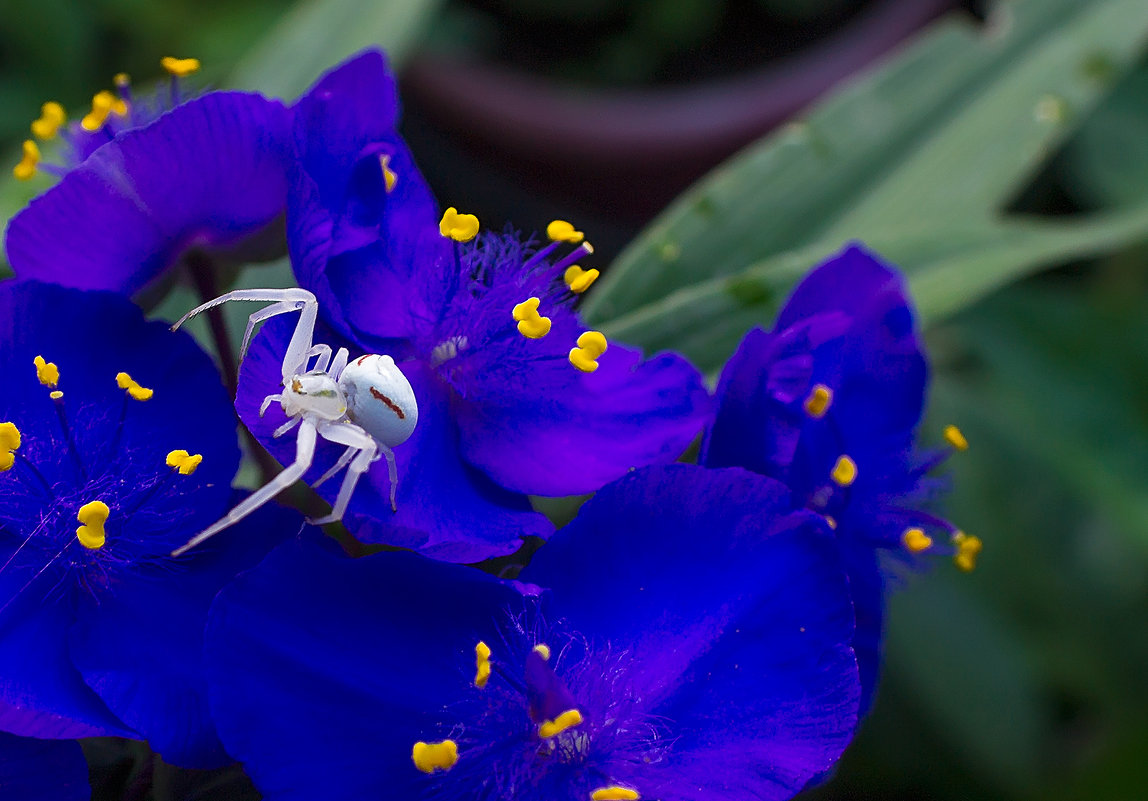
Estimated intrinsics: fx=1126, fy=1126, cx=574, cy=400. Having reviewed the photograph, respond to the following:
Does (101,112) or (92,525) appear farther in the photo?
(101,112)

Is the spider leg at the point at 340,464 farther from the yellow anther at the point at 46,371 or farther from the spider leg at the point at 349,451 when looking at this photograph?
the yellow anther at the point at 46,371

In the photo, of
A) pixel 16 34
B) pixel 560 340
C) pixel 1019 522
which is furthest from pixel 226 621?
pixel 16 34

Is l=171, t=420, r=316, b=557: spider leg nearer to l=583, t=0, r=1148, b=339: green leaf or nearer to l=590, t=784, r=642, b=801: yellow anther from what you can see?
l=590, t=784, r=642, b=801: yellow anther

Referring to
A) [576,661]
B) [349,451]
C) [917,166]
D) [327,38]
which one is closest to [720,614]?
[576,661]

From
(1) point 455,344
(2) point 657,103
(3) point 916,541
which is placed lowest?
(2) point 657,103

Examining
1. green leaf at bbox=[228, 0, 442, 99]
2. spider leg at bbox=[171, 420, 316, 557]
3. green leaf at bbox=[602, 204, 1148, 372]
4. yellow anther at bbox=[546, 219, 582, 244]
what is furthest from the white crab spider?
green leaf at bbox=[228, 0, 442, 99]

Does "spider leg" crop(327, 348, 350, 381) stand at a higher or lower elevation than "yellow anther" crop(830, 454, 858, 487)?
higher

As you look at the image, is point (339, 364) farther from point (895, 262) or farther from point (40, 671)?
point (895, 262)
